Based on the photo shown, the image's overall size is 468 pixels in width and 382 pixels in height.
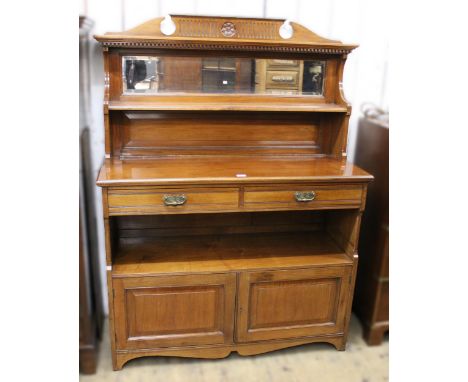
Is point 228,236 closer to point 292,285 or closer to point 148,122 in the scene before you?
point 292,285

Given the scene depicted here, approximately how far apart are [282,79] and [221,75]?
29cm

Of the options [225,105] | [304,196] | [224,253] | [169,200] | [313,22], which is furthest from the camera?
[313,22]

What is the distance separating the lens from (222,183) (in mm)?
1704

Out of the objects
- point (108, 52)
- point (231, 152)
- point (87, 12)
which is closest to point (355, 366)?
point (231, 152)

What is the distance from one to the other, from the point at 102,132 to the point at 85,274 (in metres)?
0.70

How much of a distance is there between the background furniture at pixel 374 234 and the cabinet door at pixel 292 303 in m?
0.23

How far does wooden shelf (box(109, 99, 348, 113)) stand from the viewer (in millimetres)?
1835

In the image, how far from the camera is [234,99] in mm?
1971

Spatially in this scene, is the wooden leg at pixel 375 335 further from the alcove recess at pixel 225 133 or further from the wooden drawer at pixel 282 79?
the wooden drawer at pixel 282 79

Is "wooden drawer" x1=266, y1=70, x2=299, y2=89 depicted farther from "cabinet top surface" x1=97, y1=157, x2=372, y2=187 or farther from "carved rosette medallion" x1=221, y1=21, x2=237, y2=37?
"cabinet top surface" x1=97, y1=157, x2=372, y2=187

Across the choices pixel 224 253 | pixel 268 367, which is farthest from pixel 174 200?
pixel 268 367

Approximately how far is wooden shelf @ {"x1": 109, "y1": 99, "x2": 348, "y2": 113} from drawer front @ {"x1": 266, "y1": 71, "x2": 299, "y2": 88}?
7cm

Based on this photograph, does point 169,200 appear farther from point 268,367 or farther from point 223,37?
point 268,367

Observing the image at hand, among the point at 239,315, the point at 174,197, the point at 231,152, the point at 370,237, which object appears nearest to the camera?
the point at 174,197
